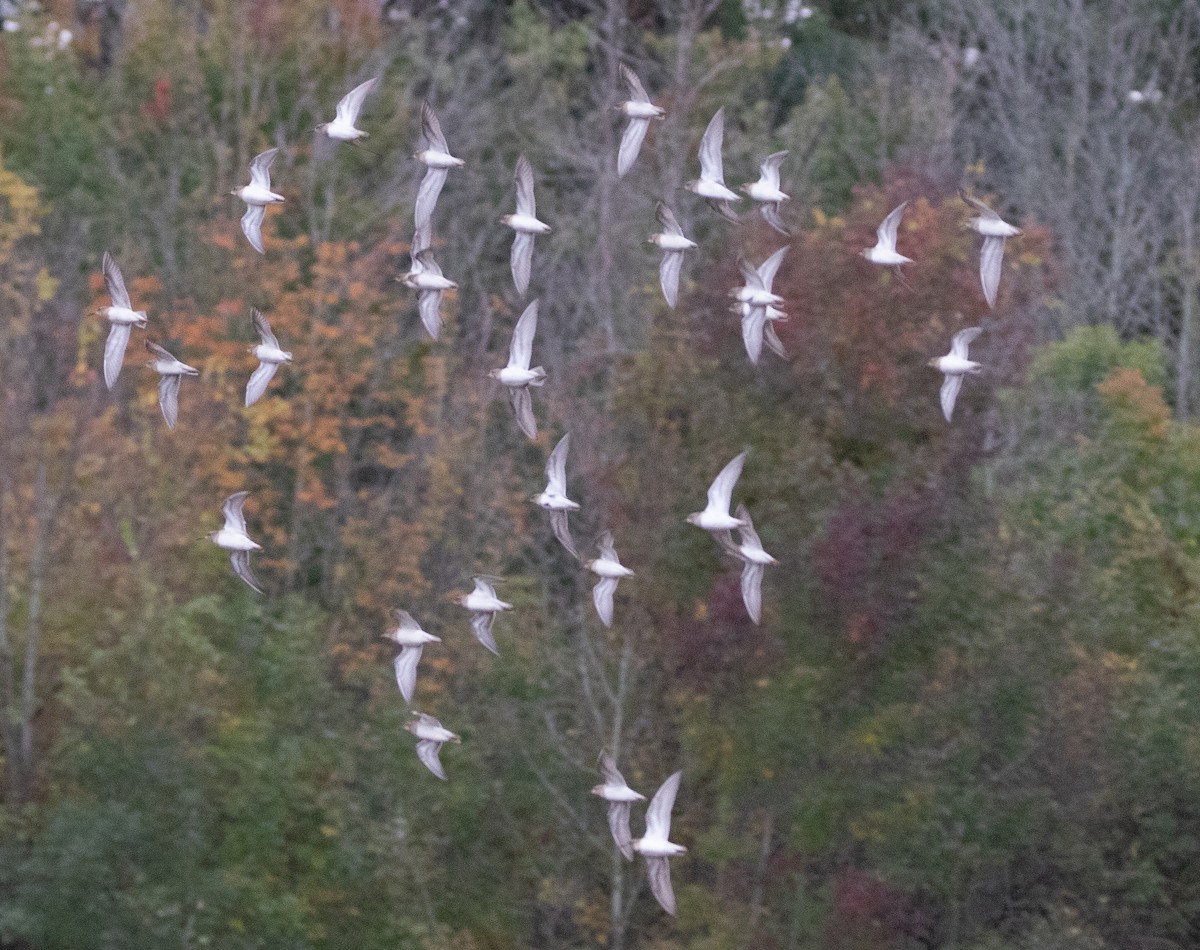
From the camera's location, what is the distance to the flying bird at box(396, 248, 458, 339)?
37.3 ft

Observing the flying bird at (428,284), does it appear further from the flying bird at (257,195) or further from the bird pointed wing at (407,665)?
the bird pointed wing at (407,665)

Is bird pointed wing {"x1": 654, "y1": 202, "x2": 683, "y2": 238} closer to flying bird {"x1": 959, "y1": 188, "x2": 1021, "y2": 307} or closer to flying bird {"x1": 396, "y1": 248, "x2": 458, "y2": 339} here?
flying bird {"x1": 396, "y1": 248, "x2": 458, "y2": 339}

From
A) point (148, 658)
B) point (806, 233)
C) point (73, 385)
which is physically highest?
point (806, 233)

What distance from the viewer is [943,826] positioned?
18203 mm

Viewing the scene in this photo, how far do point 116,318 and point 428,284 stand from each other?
157cm

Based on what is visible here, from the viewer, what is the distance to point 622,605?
1944cm

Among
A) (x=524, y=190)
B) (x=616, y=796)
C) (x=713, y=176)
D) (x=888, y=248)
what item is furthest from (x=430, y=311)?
(x=616, y=796)

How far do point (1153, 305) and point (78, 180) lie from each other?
14.1 m

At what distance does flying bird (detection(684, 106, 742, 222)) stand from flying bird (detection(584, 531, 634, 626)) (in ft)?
5.74

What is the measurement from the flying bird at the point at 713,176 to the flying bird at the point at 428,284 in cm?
132

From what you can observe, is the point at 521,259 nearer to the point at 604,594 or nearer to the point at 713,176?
the point at 713,176

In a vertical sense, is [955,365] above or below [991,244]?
below

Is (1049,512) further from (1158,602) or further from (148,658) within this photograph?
(148,658)

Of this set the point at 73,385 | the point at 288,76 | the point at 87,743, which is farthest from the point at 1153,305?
the point at 87,743
